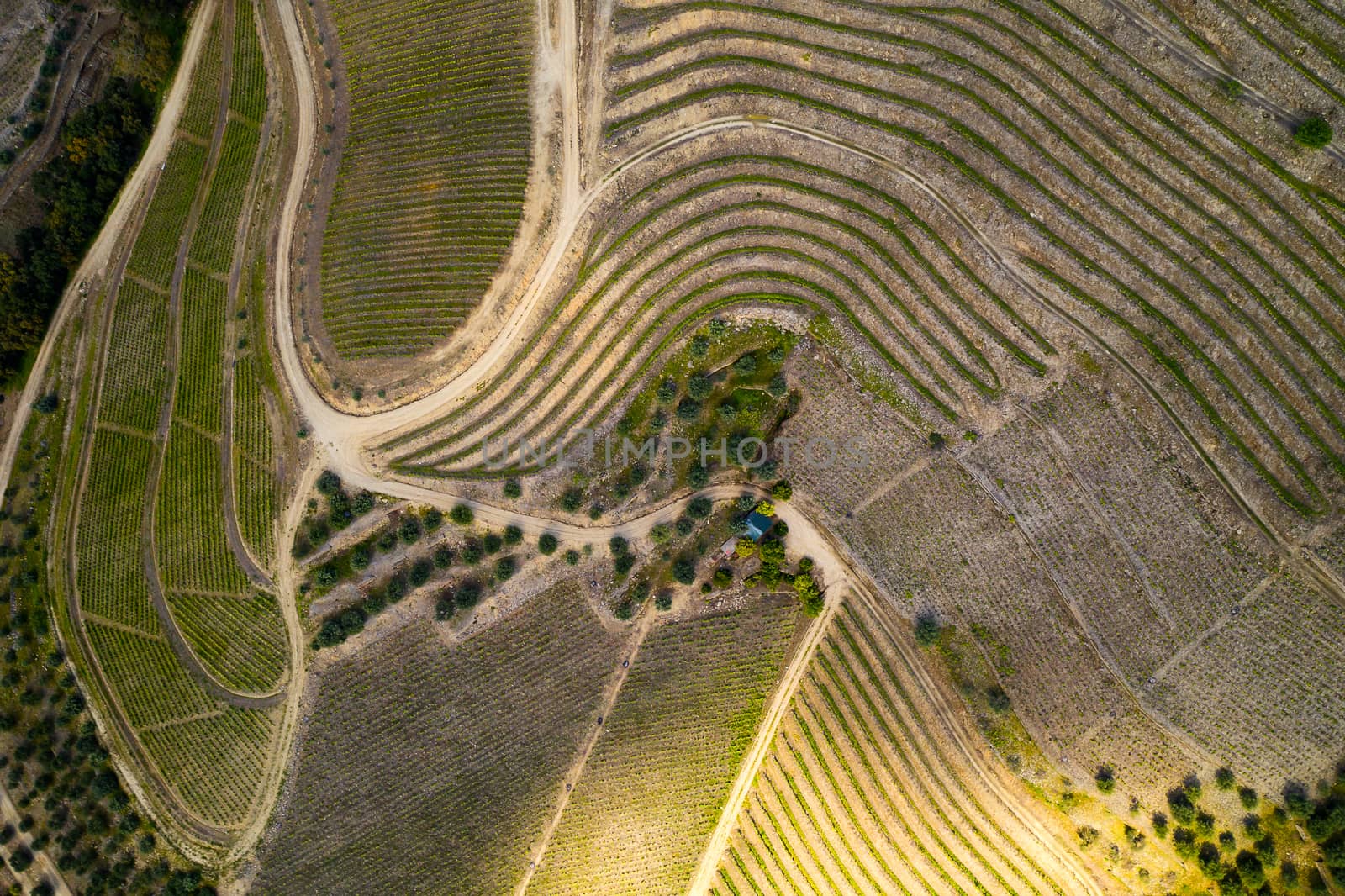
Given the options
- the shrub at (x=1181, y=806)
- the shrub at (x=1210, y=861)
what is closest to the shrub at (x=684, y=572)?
the shrub at (x=1181, y=806)

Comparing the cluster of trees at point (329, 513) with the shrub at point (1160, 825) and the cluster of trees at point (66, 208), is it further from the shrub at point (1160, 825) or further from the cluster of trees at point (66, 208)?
the shrub at point (1160, 825)

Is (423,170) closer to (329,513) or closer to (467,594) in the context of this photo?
(329,513)

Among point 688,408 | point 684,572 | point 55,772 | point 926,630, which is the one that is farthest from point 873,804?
point 55,772

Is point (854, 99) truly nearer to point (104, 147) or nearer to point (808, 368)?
point (808, 368)

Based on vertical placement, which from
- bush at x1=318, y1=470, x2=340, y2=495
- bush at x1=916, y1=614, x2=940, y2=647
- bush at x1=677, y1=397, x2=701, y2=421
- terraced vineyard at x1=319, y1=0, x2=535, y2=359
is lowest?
bush at x1=916, y1=614, x2=940, y2=647

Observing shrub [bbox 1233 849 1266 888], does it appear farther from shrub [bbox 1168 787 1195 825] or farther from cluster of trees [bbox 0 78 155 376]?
cluster of trees [bbox 0 78 155 376]

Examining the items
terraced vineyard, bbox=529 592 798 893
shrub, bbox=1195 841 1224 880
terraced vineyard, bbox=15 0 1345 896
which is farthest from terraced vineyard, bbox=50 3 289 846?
shrub, bbox=1195 841 1224 880

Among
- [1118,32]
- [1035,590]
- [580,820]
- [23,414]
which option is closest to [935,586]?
[1035,590]
